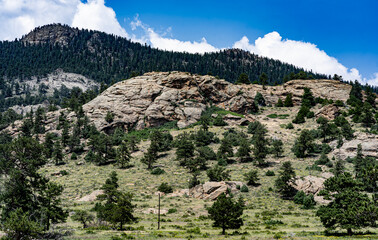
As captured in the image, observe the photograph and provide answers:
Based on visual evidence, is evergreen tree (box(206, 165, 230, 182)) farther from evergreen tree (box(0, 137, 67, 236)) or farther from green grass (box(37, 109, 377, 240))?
evergreen tree (box(0, 137, 67, 236))

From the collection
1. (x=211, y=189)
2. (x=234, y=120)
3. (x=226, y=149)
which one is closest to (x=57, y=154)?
(x=226, y=149)

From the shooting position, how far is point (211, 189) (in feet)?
166

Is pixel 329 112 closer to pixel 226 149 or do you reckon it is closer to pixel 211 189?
pixel 226 149

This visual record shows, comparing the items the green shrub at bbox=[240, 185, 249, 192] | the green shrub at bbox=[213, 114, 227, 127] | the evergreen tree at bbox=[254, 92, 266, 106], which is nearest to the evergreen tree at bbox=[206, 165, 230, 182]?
the green shrub at bbox=[240, 185, 249, 192]

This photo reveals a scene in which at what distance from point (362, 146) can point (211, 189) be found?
41.6 metres

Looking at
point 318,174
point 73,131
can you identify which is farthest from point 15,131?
point 318,174

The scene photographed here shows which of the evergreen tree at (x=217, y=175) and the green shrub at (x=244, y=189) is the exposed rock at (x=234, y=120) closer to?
the evergreen tree at (x=217, y=175)

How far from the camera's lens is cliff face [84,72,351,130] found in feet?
337

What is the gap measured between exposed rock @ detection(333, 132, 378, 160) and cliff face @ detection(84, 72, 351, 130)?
5054cm

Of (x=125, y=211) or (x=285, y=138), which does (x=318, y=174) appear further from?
(x=125, y=211)

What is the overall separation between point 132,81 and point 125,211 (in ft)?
303

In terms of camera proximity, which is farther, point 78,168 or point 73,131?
point 73,131

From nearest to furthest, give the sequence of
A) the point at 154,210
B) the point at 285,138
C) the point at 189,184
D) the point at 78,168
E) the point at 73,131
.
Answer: the point at 154,210 < the point at 189,184 < the point at 78,168 < the point at 285,138 < the point at 73,131

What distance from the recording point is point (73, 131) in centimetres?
9325
